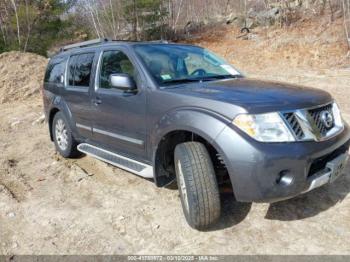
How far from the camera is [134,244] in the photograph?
3.39 meters

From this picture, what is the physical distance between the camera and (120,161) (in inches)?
169

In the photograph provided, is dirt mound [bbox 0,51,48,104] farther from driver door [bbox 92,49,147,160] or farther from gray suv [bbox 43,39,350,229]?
driver door [bbox 92,49,147,160]

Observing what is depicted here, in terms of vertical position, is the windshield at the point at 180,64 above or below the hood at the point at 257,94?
above

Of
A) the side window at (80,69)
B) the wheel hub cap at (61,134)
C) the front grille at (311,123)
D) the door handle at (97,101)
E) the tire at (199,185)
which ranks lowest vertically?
the wheel hub cap at (61,134)

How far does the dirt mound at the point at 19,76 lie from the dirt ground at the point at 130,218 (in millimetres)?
6337

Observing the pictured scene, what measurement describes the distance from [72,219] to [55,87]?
2.55 m

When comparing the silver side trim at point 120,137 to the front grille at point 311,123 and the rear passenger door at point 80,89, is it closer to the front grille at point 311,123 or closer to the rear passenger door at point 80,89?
the rear passenger door at point 80,89

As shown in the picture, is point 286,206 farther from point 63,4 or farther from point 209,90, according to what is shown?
point 63,4

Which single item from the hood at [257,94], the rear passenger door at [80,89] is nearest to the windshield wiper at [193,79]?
the hood at [257,94]

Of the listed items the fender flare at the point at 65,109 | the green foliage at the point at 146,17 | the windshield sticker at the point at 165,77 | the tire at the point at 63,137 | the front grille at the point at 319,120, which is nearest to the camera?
the front grille at the point at 319,120

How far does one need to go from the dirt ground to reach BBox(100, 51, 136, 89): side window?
1.28 meters

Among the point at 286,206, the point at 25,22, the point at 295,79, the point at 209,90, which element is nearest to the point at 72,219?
the point at 209,90

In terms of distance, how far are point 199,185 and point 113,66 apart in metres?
1.94

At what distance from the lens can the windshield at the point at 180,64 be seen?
3939mm
